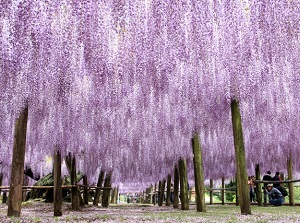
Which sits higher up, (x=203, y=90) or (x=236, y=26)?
(x=236, y=26)

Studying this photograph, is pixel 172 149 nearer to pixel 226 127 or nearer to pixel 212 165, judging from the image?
pixel 226 127

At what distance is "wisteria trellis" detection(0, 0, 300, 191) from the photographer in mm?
7977

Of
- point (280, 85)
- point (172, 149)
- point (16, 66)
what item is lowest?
point (172, 149)

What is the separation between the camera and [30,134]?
1470 cm

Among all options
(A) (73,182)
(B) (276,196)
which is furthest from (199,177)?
(B) (276,196)

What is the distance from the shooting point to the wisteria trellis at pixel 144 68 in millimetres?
7977

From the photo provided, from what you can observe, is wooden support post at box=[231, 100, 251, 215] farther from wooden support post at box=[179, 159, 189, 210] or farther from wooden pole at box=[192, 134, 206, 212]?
wooden support post at box=[179, 159, 189, 210]

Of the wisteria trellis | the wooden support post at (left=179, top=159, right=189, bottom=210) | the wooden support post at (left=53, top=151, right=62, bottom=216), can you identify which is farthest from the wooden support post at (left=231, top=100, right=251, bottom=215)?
the wooden support post at (left=53, top=151, right=62, bottom=216)

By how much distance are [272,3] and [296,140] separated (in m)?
10.8

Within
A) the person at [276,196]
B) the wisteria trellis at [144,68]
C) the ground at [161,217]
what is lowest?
the ground at [161,217]

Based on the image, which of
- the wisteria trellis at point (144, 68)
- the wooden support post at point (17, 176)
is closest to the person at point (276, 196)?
the wisteria trellis at point (144, 68)

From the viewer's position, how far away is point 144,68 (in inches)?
395

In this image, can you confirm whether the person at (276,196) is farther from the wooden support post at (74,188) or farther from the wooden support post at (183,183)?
the wooden support post at (74,188)

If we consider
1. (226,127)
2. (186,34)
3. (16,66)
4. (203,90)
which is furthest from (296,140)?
(16,66)
